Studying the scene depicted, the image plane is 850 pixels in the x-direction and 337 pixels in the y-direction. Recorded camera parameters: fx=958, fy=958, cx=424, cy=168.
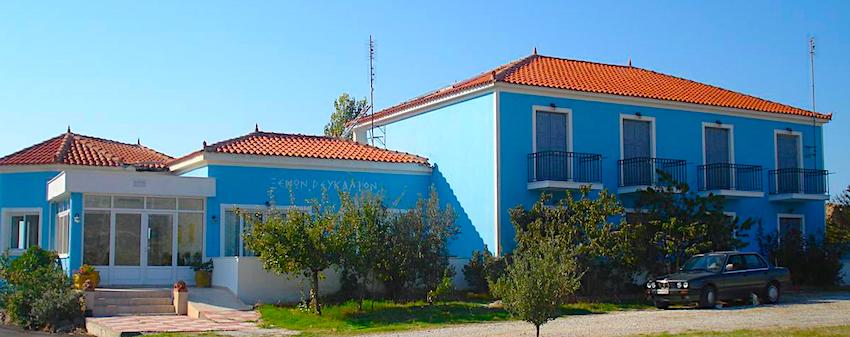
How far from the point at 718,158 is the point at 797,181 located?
3107 millimetres

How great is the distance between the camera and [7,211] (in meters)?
29.2

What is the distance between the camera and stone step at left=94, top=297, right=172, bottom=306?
871 inches

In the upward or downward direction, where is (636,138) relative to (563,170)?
upward

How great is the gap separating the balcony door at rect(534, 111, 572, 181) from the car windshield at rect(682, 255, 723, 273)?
431 cm

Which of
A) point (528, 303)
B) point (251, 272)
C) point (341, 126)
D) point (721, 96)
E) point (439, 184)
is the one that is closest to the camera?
point (528, 303)

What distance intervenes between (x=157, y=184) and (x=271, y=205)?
306cm

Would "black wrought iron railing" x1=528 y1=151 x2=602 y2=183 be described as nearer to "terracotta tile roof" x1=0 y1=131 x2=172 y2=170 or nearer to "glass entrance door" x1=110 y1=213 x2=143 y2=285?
"glass entrance door" x1=110 y1=213 x2=143 y2=285

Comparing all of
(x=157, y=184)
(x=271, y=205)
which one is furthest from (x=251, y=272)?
(x=157, y=184)

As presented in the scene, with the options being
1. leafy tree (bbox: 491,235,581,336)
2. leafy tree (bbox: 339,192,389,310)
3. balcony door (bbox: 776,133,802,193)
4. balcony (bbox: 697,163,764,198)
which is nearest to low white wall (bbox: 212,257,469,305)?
leafy tree (bbox: 339,192,389,310)

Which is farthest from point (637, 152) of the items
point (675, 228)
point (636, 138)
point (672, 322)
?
point (672, 322)

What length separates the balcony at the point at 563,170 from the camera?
26.1 metres

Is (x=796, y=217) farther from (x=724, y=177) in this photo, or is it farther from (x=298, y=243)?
(x=298, y=243)

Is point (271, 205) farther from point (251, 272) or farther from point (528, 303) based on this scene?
point (528, 303)

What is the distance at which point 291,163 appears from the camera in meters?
26.3
